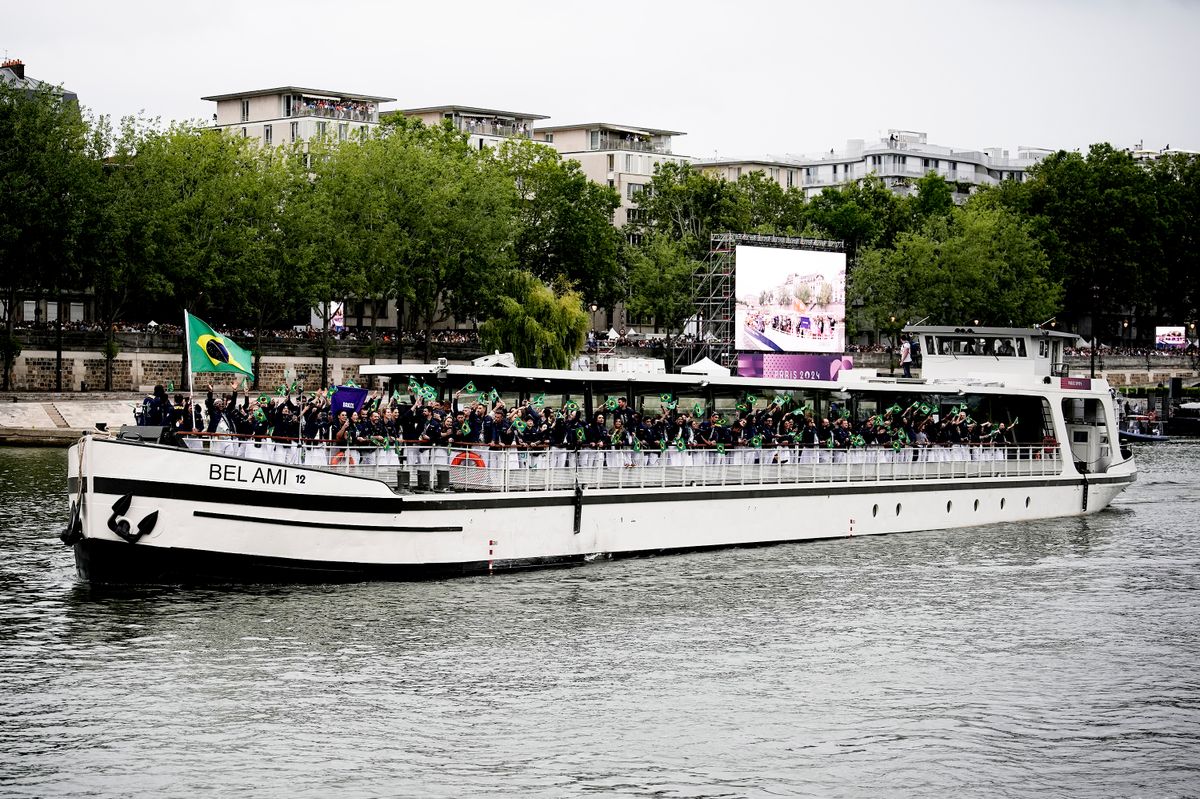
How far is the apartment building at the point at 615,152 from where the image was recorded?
14912 cm

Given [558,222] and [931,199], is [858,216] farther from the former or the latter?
[558,222]

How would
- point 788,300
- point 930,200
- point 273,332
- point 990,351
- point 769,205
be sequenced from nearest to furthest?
point 990,351, point 788,300, point 273,332, point 769,205, point 930,200

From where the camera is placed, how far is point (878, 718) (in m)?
25.5

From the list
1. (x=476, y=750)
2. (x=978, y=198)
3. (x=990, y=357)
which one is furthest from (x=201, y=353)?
(x=978, y=198)

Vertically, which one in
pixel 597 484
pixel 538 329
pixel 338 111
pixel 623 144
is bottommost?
pixel 597 484

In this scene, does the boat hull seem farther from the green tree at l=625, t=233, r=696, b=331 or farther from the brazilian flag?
the green tree at l=625, t=233, r=696, b=331

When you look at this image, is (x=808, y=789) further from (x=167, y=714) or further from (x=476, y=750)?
(x=167, y=714)

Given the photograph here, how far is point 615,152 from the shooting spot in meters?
149

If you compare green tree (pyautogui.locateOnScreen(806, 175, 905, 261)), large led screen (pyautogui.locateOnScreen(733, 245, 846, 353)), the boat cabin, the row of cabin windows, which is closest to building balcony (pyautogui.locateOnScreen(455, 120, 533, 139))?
green tree (pyautogui.locateOnScreen(806, 175, 905, 261))

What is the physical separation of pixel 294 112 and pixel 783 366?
54.1 m

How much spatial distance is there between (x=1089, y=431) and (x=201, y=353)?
3104cm

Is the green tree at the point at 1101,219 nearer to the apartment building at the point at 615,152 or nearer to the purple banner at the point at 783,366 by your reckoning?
the apartment building at the point at 615,152

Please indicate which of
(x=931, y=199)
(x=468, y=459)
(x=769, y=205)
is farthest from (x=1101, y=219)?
(x=468, y=459)

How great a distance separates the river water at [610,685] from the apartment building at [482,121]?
351 feet
